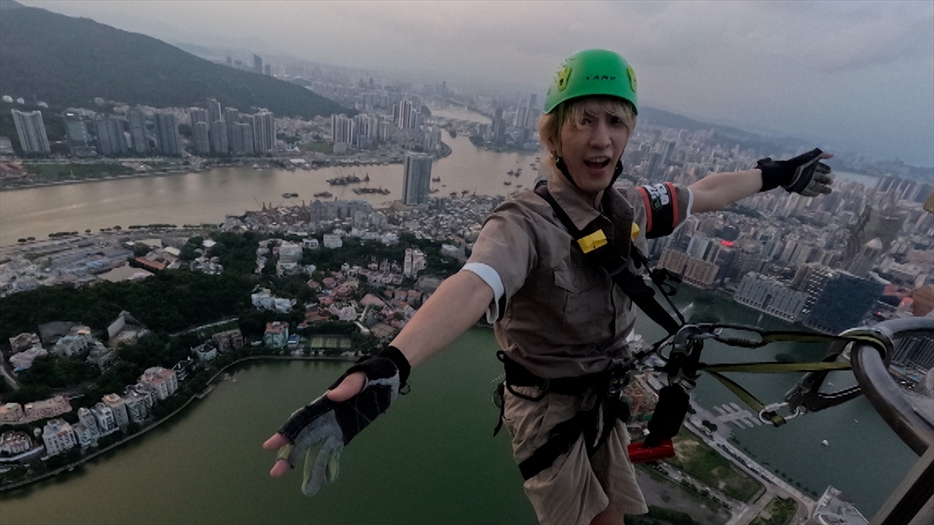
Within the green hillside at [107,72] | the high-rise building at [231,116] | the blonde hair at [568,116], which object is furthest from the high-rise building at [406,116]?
the blonde hair at [568,116]

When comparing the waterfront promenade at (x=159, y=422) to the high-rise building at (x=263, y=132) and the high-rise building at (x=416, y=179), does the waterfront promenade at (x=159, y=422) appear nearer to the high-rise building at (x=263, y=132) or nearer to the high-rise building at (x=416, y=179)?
the high-rise building at (x=416, y=179)

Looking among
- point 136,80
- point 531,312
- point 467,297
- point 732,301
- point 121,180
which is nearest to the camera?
point 467,297

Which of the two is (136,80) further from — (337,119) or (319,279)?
(319,279)

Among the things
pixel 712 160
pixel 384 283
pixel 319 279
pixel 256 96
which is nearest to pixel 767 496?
pixel 384 283

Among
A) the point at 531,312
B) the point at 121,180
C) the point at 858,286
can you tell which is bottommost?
the point at 121,180

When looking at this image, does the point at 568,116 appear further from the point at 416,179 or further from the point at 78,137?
the point at 78,137

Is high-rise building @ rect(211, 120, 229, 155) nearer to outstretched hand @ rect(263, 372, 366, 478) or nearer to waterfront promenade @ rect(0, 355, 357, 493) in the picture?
waterfront promenade @ rect(0, 355, 357, 493)
